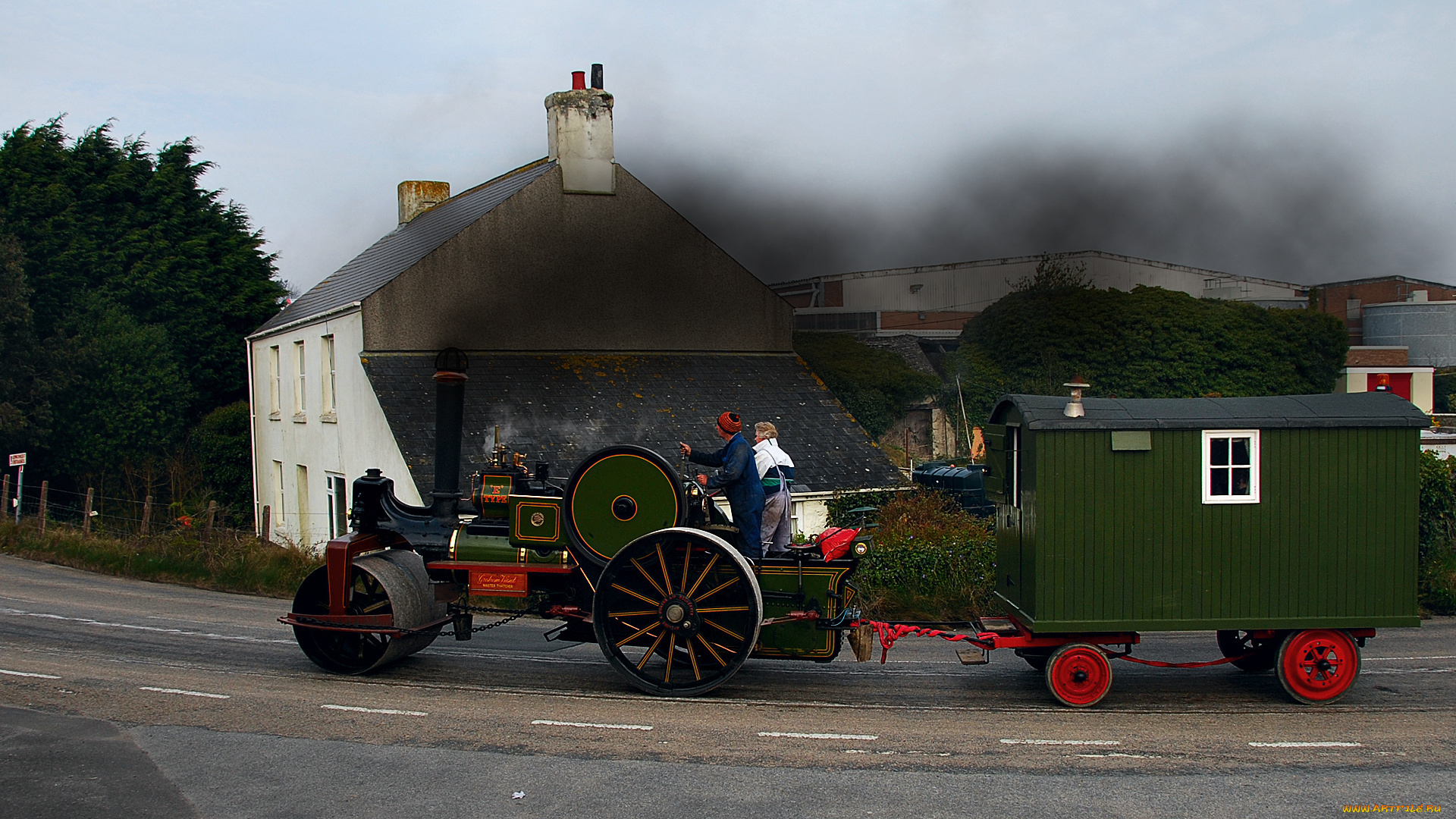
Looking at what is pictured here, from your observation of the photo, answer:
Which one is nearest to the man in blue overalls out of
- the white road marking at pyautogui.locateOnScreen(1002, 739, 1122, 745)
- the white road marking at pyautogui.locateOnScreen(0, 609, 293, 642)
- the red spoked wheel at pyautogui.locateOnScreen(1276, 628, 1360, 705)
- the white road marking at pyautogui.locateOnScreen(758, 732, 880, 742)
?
the white road marking at pyautogui.locateOnScreen(758, 732, 880, 742)

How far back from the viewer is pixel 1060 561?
7676mm

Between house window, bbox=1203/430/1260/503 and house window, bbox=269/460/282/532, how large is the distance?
63.1 ft

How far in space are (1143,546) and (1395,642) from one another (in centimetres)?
506

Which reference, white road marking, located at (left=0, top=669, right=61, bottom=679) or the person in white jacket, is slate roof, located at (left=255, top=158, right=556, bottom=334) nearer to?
white road marking, located at (left=0, top=669, right=61, bottom=679)

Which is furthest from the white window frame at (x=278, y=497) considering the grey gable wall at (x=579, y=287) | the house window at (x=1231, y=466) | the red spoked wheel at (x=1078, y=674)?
the house window at (x=1231, y=466)

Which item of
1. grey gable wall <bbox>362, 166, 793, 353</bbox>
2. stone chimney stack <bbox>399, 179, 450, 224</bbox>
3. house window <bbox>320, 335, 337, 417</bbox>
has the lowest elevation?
house window <bbox>320, 335, 337, 417</bbox>

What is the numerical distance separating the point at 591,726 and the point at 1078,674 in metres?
3.61

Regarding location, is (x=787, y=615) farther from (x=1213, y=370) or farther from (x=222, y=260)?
(x=1213, y=370)

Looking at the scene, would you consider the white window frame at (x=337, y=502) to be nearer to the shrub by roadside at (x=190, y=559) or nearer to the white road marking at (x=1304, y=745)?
the shrub by roadside at (x=190, y=559)

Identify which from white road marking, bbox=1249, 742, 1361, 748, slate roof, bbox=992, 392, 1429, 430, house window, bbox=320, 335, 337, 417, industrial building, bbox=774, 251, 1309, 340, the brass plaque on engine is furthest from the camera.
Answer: industrial building, bbox=774, 251, 1309, 340

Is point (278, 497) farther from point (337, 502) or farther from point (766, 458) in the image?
point (766, 458)

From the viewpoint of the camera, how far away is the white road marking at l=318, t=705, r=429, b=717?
743 centimetres

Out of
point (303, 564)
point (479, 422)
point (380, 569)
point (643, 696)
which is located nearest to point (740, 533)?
point (643, 696)

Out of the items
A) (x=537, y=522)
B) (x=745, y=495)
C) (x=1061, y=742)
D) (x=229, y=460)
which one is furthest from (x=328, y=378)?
(x=1061, y=742)
